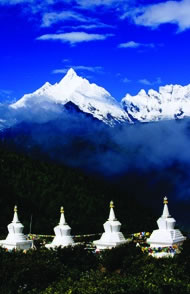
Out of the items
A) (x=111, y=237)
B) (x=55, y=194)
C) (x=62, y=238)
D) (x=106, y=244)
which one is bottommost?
(x=106, y=244)

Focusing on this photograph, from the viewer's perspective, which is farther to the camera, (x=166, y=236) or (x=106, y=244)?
(x=106, y=244)

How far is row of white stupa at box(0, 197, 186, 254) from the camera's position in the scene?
84.4 ft

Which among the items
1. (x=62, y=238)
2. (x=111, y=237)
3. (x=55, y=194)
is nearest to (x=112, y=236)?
(x=111, y=237)

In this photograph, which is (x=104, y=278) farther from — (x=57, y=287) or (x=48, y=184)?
(x=48, y=184)

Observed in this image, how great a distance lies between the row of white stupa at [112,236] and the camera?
25.7m

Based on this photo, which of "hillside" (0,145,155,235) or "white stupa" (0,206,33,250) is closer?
"white stupa" (0,206,33,250)

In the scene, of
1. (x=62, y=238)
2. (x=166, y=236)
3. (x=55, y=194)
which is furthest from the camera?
(x=55, y=194)

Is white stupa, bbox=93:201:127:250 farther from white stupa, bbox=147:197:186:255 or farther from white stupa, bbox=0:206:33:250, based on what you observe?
white stupa, bbox=0:206:33:250

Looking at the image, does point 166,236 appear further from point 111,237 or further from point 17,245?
point 17,245

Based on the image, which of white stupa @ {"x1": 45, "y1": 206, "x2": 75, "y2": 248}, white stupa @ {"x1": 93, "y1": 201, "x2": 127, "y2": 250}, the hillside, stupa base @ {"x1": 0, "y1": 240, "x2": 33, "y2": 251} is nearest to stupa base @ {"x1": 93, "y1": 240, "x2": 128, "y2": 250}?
white stupa @ {"x1": 93, "y1": 201, "x2": 127, "y2": 250}

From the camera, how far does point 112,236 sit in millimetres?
26875

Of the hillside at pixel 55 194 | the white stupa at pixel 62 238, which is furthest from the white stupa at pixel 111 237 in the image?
the hillside at pixel 55 194

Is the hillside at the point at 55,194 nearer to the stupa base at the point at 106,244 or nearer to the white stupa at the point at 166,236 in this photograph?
the stupa base at the point at 106,244

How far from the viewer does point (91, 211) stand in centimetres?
7125
